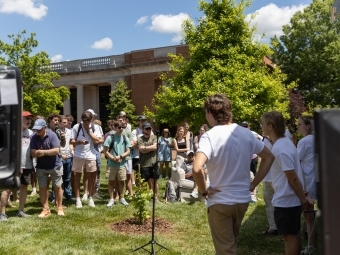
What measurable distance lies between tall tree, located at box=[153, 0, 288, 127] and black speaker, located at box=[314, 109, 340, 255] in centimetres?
1632

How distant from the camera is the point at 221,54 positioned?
18.6 meters

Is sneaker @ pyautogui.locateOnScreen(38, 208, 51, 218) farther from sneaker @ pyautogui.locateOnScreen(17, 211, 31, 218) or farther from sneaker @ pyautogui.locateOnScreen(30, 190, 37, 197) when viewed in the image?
sneaker @ pyautogui.locateOnScreen(30, 190, 37, 197)

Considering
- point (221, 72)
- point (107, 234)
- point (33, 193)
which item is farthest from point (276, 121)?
point (221, 72)

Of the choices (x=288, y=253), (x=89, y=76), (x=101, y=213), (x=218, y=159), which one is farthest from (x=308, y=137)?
(x=89, y=76)

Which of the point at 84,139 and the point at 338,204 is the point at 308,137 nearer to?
the point at 338,204

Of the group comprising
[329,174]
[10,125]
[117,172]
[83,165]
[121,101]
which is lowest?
[117,172]

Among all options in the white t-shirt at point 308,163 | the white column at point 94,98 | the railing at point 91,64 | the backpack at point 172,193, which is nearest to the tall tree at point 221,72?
the backpack at point 172,193

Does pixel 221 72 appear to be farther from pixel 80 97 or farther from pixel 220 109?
pixel 80 97

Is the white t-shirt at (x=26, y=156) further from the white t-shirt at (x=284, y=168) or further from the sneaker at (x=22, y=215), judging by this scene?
the white t-shirt at (x=284, y=168)

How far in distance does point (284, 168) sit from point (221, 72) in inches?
578

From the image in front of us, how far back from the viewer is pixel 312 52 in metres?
37.1

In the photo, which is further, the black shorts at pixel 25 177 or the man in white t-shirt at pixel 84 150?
the man in white t-shirt at pixel 84 150

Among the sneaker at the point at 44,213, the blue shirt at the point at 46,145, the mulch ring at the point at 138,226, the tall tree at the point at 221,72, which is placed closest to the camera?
the mulch ring at the point at 138,226

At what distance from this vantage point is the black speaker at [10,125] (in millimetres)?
1727
